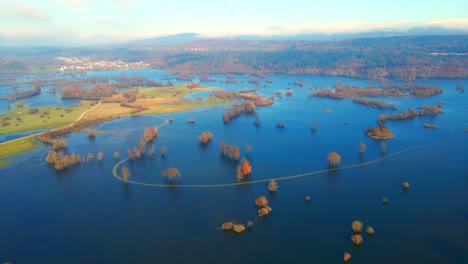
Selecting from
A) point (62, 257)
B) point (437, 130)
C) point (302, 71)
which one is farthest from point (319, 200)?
point (302, 71)

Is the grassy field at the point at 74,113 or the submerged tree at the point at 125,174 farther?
the grassy field at the point at 74,113

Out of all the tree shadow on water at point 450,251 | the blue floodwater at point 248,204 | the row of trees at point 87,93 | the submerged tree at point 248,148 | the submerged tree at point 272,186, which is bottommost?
the tree shadow on water at point 450,251

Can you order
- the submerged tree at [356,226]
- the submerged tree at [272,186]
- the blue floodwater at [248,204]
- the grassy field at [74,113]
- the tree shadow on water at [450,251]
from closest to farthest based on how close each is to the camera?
the tree shadow on water at [450,251]
the blue floodwater at [248,204]
the submerged tree at [356,226]
the submerged tree at [272,186]
the grassy field at [74,113]

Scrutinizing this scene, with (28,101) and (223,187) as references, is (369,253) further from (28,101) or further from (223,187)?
(28,101)

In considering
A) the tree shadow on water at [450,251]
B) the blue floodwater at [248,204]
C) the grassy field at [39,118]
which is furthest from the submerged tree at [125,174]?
the grassy field at [39,118]

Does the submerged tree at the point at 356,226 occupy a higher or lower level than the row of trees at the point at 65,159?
lower

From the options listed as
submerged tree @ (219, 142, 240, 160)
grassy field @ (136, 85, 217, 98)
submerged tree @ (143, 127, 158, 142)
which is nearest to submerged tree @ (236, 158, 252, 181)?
submerged tree @ (219, 142, 240, 160)

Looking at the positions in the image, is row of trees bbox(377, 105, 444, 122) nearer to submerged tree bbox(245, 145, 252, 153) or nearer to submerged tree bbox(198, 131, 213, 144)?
submerged tree bbox(245, 145, 252, 153)

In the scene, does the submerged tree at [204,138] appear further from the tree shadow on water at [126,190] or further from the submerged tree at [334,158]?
the submerged tree at [334,158]
